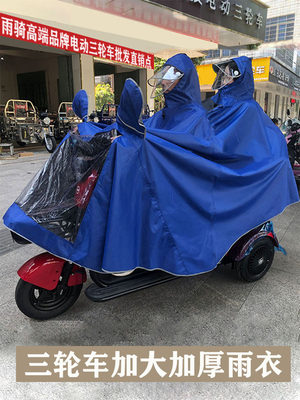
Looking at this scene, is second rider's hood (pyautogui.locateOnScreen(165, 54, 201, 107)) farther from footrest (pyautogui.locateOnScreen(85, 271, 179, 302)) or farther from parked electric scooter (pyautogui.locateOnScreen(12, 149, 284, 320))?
footrest (pyautogui.locateOnScreen(85, 271, 179, 302))

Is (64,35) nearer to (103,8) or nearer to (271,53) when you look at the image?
(103,8)

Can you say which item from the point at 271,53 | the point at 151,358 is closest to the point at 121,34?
the point at 151,358

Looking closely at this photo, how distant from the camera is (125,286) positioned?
2.30 m

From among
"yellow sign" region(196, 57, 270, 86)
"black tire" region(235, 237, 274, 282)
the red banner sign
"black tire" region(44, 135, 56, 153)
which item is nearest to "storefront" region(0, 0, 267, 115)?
the red banner sign

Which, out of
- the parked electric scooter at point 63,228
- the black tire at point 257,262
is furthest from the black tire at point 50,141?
the black tire at point 257,262

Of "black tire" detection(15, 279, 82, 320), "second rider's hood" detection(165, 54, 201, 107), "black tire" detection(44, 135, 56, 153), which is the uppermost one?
"second rider's hood" detection(165, 54, 201, 107)

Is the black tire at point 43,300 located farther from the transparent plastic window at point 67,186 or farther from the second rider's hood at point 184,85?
the second rider's hood at point 184,85

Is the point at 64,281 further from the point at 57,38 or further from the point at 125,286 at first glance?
the point at 57,38

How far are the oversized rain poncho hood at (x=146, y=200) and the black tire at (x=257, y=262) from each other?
17.3 inches

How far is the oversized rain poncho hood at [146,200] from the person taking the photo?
1.97m

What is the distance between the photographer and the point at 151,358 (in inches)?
80.9

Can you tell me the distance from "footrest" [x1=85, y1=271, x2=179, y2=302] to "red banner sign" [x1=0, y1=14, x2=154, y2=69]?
8691mm

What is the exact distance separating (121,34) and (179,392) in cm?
1249

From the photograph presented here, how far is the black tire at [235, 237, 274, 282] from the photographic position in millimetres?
2846
